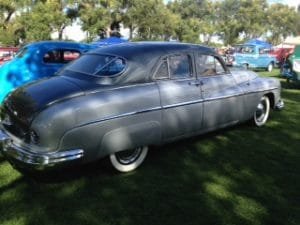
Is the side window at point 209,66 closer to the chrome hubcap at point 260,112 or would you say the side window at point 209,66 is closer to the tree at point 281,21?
the chrome hubcap at point 260,112

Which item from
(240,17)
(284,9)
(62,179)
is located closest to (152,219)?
(62,179)

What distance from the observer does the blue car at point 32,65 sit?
8.43m

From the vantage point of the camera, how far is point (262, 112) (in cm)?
753

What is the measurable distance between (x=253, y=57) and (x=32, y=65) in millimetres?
15526

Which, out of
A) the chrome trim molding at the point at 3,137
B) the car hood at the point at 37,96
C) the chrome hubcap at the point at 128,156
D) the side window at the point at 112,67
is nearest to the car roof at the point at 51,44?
the car hood at the point at 37,96

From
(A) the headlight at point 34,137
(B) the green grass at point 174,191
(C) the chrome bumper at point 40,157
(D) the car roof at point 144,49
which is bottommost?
(B) the green grass at point 174,191

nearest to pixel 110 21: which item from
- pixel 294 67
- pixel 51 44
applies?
pixel 294 67

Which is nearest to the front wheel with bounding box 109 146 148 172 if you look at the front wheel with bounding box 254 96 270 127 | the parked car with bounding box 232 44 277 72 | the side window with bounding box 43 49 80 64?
the front wheel with bounding box 254 96 270 127

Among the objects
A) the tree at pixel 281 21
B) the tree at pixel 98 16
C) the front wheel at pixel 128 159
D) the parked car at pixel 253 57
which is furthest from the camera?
the tree at pixel 281 21

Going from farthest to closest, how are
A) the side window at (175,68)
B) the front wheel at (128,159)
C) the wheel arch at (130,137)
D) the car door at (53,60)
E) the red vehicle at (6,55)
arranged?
the red vehicle at (6,55) < the car door at (53,60) < the side window at (175,68) < the front wheel at (128,159) < the wheel arch at (130,137)

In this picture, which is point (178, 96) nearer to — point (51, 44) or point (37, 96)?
point (37, 96)

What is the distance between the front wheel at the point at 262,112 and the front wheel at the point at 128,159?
3.14 m

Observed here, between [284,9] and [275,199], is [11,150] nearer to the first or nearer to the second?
[275,199]

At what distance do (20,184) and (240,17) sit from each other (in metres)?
71.1
